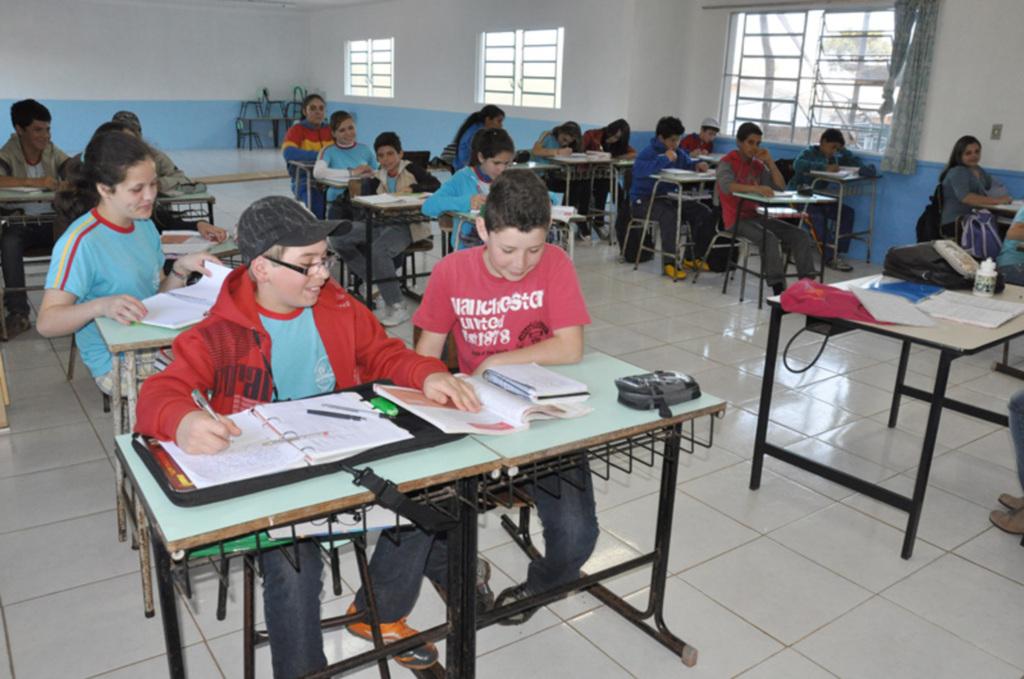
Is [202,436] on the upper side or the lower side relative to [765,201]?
lower

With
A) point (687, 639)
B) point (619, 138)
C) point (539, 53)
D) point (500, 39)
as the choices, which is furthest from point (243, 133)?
point (687, 639)

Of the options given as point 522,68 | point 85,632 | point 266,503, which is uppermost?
point 522,68

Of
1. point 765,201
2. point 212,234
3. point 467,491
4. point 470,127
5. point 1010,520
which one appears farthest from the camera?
point 470,127

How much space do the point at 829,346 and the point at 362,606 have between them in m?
3.64

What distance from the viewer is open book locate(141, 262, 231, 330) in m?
2.09

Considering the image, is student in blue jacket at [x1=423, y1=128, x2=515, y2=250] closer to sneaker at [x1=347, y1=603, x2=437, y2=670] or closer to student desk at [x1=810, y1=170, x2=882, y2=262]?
sneaker at [x1=347, y1=603, x2=437, y2=670]

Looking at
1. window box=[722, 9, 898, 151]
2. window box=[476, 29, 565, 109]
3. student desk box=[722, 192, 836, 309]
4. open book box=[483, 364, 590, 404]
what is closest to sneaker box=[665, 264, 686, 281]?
student desk box=[722, 192, 836, 309]

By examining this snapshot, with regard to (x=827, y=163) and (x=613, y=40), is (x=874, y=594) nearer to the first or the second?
(x=827, y=163)

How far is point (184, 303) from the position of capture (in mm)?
2246

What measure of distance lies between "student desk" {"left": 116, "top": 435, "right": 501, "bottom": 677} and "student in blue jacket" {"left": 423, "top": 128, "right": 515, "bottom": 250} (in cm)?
294

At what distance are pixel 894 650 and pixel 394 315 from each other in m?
3.46

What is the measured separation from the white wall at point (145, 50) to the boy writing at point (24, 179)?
35.8ft

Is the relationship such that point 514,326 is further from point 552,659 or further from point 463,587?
point 552,659

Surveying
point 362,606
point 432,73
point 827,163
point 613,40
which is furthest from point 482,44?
point 362,606
